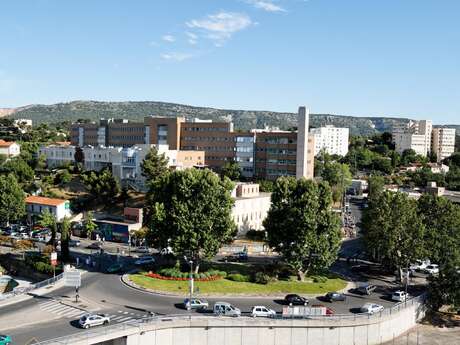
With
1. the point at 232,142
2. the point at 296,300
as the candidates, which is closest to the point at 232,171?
the point at 232,142

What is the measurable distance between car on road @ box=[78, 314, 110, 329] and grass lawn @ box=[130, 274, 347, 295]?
11583mm

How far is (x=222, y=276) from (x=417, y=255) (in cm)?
2400

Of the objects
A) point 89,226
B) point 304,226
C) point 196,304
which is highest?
point 304,226

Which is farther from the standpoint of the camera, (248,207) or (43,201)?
(43,201)

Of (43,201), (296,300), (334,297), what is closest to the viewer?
(296,300)

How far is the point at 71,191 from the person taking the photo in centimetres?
10944

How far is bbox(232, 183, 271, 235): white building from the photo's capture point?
88.1 metres

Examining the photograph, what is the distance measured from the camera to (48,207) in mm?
92938

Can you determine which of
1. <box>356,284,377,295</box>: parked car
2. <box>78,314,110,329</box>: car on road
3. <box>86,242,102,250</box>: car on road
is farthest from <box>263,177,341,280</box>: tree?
<box>86,242,102,250</box>: car on road

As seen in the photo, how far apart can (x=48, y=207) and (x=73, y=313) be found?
49878 mm

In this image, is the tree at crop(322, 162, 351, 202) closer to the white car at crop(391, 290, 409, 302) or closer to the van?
the white car at crop(391, 290, 409, 302)

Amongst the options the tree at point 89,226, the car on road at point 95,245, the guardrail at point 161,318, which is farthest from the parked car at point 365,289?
the tree at point 89,226

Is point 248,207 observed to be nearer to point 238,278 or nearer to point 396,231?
point 238,278

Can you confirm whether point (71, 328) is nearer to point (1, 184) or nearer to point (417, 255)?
point (417, 255)
